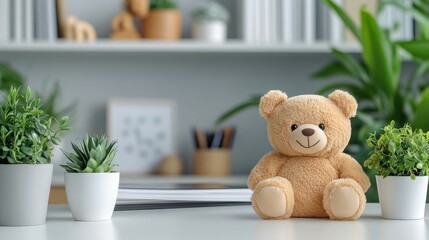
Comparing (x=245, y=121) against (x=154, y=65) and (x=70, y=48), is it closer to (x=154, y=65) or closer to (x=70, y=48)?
(x=154, y=65)

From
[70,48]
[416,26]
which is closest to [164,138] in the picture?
[70,48]

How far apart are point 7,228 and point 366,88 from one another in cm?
154

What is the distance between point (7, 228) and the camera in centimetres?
73

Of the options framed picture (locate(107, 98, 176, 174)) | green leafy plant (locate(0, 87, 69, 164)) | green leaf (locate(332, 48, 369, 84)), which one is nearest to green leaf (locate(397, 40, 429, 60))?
green leaf (locate(332, 48, 369, 84))

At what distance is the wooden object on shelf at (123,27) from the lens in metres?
2.37

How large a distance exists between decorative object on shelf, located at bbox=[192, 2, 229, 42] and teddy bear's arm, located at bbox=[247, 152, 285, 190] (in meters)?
1.51

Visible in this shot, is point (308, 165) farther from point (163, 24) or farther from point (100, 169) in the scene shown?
point (163, 24)

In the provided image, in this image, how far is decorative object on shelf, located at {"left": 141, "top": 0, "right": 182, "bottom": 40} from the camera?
236cm

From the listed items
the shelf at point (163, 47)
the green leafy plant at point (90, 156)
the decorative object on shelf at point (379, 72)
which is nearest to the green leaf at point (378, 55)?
the decorative object on shelf at point (379, 72)

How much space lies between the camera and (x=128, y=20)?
2385 millimetres

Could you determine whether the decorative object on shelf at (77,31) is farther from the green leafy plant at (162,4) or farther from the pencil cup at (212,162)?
the pencil cup at (212,162)

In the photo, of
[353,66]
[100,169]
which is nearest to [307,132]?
[100,169]

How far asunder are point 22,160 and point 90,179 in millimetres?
76

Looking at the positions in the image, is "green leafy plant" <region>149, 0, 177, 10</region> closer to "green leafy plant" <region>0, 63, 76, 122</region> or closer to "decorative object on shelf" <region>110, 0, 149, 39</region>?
"decorative object on shelf" <region>110, 0, 149, 39</region>
